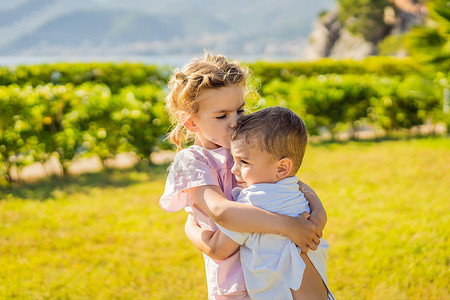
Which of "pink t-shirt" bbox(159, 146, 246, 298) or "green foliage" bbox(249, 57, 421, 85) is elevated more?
"pink t-shirt" bbox(159, 146, 246, 298)

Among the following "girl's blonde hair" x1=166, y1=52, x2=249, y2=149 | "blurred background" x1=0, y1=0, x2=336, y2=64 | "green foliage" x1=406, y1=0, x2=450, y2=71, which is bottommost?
"blurred background" x1=0, y1=0, x2=336, y2=64

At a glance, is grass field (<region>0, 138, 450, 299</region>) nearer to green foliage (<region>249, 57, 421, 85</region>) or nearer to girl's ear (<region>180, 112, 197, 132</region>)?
girl's ear (<region>180, 112, 197, 132</region>)

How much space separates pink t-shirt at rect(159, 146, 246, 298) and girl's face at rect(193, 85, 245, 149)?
2.4 inches

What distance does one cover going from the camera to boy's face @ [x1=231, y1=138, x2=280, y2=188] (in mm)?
1362

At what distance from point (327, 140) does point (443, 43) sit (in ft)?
9.66

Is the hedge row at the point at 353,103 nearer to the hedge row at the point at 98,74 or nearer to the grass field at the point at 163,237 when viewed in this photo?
the grass field at the point at 163,237

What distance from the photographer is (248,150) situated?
137 centimetres

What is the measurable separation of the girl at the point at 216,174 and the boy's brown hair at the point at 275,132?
107 mm

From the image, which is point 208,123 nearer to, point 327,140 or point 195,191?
point 195,191

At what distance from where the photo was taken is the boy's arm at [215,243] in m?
1.40

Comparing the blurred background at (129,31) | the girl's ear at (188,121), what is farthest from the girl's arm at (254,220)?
the blurred background at (129,31)

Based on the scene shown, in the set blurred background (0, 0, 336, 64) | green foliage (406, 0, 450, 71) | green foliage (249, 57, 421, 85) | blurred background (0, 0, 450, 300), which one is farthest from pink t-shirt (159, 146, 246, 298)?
blurred background (0, 0, 336, 64)

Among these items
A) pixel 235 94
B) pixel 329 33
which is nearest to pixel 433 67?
pixel 235 94

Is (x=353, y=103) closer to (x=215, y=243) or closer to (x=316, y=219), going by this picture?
(x=316, y=219)
